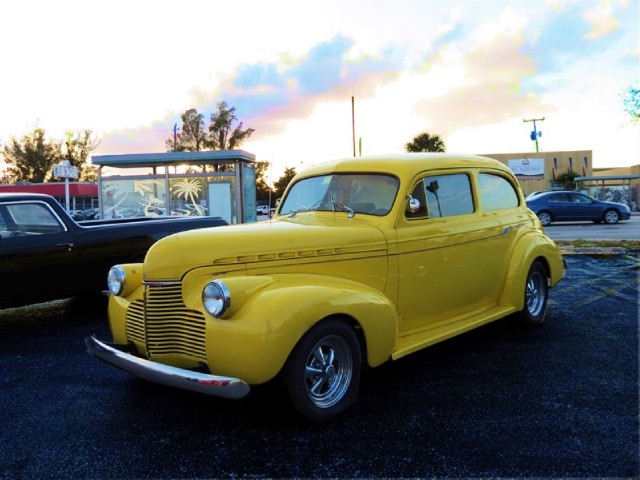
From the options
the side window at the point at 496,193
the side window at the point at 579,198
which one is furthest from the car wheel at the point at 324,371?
the side window at the point at 579,198

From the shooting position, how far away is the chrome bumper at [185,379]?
2928 millimetres

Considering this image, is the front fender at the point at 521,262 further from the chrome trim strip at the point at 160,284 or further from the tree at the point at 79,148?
the tree at the point at 79,148

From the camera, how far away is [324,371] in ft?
11.2

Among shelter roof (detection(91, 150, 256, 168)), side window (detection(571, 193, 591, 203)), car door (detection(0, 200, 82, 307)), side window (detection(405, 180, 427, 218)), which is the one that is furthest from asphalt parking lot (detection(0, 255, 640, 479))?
side window (detection(571, 193, 591, 203))

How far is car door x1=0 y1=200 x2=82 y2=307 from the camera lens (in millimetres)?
5777

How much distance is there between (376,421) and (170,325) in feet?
4.87

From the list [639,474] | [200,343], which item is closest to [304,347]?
[200,343]

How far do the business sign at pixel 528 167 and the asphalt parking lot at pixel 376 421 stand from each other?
40600 mm

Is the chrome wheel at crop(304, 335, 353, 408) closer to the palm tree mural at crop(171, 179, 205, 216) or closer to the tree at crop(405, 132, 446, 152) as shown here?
the palm tree mural at crop(171, 179, 205, 216)

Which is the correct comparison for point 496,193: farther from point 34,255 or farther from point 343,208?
point 34,255

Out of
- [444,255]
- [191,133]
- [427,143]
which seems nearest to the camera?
[444,255]

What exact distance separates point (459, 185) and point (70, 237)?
4.53 meters

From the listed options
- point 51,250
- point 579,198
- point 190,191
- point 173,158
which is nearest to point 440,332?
point 51,250

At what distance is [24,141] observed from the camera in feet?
168
